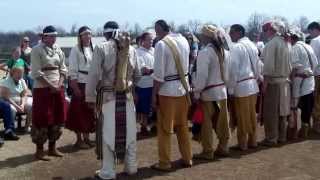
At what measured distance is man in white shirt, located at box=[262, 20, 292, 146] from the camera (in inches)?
351

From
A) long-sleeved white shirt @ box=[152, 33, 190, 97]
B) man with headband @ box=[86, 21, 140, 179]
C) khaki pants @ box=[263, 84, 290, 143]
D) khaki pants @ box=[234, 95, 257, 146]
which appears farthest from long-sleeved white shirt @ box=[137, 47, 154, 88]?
man with headband @ box=[86, 21, 140, 179]

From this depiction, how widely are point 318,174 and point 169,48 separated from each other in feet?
8.47

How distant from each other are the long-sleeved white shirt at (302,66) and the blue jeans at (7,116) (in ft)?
16.5

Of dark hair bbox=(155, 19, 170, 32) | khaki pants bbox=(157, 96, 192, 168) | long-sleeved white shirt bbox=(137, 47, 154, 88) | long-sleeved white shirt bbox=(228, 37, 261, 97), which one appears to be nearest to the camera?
khaki pants bbox=(157, 96, 192, 168)

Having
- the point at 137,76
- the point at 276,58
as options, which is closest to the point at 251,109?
the point at 276,58

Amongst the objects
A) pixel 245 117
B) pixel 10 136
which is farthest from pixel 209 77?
pixel 10 136

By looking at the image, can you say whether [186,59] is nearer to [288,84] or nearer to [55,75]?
[55,75]

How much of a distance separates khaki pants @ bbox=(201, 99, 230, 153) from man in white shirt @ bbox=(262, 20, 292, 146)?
1.33 meters

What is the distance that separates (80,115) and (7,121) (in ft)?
6.17

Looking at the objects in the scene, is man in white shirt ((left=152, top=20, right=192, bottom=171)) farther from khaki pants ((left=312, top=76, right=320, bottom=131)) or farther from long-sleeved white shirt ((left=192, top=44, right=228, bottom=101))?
khaki pants ((left=312, top=76, right=320, bottom=131))

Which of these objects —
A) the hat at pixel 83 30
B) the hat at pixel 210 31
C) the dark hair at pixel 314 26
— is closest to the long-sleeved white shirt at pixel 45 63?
the hat at pixel 83 30

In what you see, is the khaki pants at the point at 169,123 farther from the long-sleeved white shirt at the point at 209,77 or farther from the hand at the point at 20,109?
the hand at the point at 20,109

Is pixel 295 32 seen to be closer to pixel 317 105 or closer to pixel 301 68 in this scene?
pixel 301 68

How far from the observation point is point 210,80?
7930 millimetres
